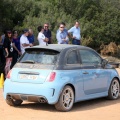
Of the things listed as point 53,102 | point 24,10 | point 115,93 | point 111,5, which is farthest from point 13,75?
point 111,5

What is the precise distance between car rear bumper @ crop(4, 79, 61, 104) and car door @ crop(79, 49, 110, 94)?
4.05ft

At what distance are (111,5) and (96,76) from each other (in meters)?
33.1

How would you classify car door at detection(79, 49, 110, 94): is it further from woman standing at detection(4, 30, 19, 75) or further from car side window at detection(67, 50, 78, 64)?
woman standing at detection(4, 30, 19, 75)

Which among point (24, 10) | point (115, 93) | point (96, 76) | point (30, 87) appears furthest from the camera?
point (24, 10)

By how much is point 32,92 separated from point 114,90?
10.0ft

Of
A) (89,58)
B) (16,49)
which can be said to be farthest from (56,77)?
(16,49)

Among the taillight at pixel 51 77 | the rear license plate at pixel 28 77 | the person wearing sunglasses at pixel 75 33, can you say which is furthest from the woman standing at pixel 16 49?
the taillight at pixel 51 77

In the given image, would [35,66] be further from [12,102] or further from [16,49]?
[16,49]

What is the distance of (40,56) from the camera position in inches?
395

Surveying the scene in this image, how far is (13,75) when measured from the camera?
9.93m

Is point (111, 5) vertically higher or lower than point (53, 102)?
higher

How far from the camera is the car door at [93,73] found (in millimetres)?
10383

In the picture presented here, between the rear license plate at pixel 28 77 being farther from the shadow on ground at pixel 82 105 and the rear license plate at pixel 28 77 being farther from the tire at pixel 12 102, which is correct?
the shadow on ground at pixel 82 105

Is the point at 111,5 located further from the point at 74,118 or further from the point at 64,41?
the point at 74,118
